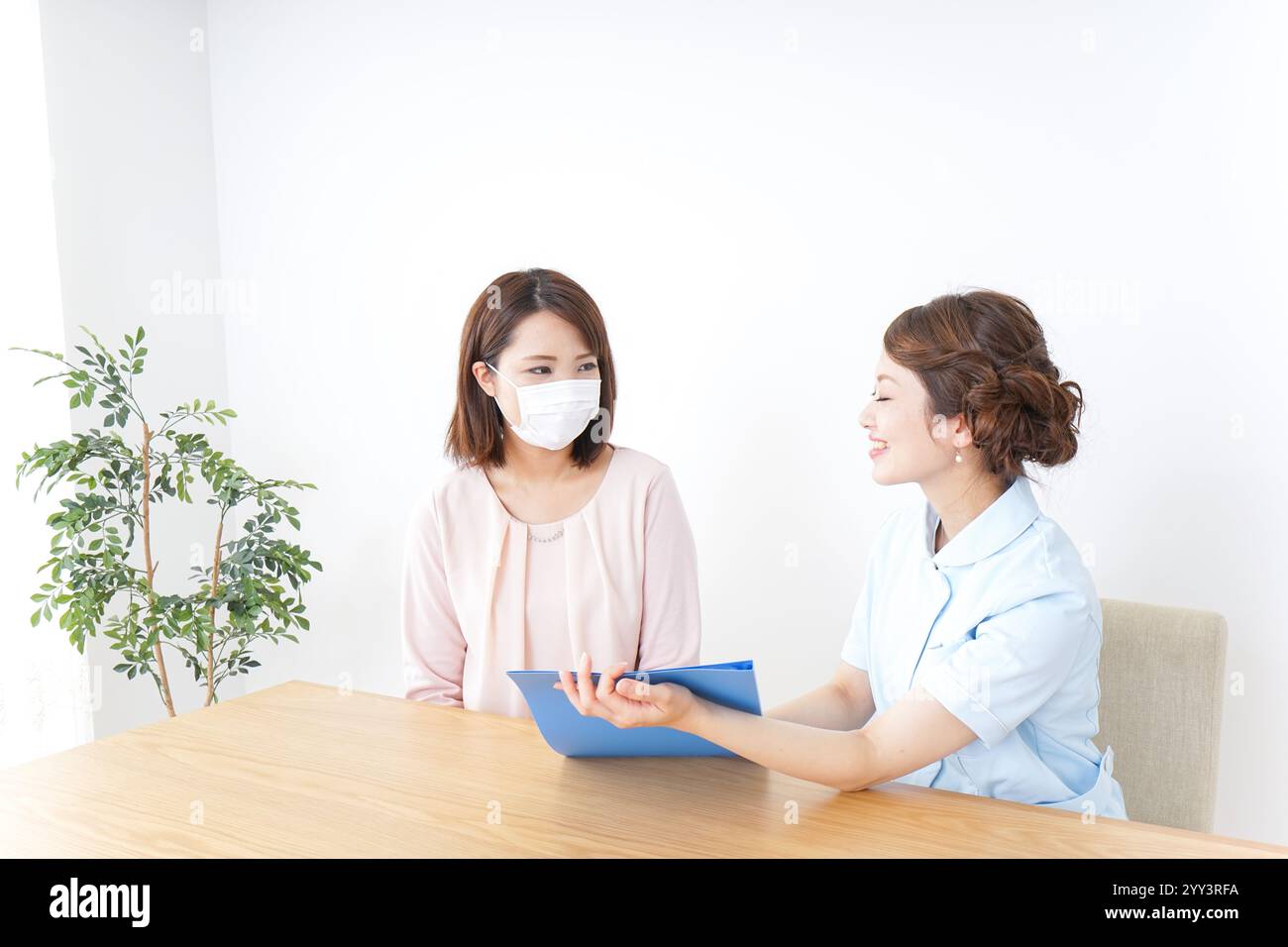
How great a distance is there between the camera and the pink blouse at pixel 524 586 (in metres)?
2.03

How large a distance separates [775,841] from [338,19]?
3.07 metres

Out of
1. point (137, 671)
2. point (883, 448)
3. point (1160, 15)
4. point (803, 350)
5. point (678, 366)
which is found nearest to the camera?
point (883, 448)

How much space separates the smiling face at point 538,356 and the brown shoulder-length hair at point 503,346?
0.02 metres

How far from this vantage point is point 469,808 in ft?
4.15

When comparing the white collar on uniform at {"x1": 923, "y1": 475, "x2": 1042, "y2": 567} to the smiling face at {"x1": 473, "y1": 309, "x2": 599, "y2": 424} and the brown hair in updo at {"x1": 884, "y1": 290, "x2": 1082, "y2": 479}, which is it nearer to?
the brown hair in updo at {"x1": 884, "y1": 290, "x2": 1082, "y2": 479}

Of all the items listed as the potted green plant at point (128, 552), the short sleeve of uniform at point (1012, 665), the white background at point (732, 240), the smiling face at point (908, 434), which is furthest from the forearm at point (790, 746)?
the potted green plant at point (128, 552)

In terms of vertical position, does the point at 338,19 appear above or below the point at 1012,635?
above

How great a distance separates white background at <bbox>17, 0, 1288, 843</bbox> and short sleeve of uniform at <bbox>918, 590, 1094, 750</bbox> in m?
1.03

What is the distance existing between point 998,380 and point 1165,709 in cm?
72

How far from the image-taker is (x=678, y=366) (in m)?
2.89

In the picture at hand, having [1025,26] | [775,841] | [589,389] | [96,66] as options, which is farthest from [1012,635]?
[96,66]

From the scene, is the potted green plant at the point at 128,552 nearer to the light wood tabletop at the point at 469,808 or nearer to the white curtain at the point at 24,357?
the white curtain at the point at 24,357

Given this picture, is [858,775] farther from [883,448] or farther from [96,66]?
[96,66]
